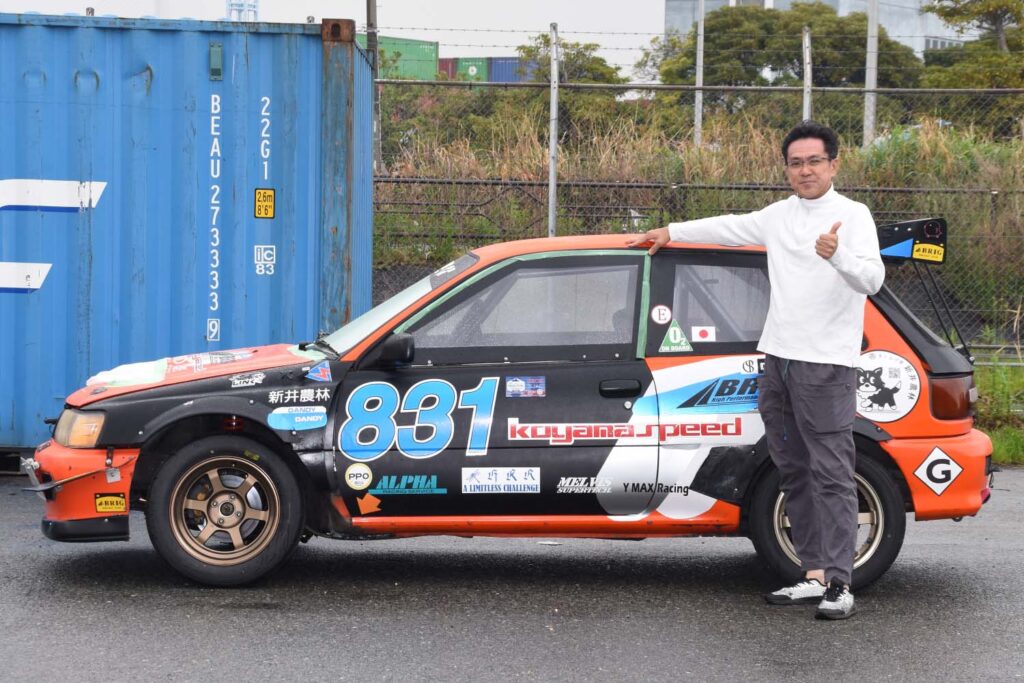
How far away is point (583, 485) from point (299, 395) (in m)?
1.27

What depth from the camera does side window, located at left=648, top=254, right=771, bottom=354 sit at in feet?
20.1

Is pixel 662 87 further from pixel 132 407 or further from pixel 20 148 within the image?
pixel 132 407

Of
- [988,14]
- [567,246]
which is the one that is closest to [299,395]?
[567,246]

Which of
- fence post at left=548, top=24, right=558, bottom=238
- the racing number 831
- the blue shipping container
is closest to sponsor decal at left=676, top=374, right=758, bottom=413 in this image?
the racing number 831

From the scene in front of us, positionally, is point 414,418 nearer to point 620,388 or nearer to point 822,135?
point 620,388

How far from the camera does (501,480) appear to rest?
19.5 feet

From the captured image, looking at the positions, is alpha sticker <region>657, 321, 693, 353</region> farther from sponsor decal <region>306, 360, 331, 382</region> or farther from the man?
sponsor decal <region>306, 360, 331, 382</region>

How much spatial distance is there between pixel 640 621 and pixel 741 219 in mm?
1779

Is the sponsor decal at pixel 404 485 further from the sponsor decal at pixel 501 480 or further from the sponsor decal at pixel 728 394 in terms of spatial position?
the sponsor decal at pixel 728 394

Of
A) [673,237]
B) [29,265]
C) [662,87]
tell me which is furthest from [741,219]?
[662,87]

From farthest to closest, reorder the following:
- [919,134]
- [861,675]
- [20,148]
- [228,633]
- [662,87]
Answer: [919,134]
[662,87]
[20,148]
[228,633]
[861,675]

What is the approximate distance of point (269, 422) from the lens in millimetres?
5969

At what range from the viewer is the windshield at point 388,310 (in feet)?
20.5

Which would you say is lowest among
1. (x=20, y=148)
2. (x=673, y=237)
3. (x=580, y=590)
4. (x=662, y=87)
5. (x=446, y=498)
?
(x=580, y=590)
